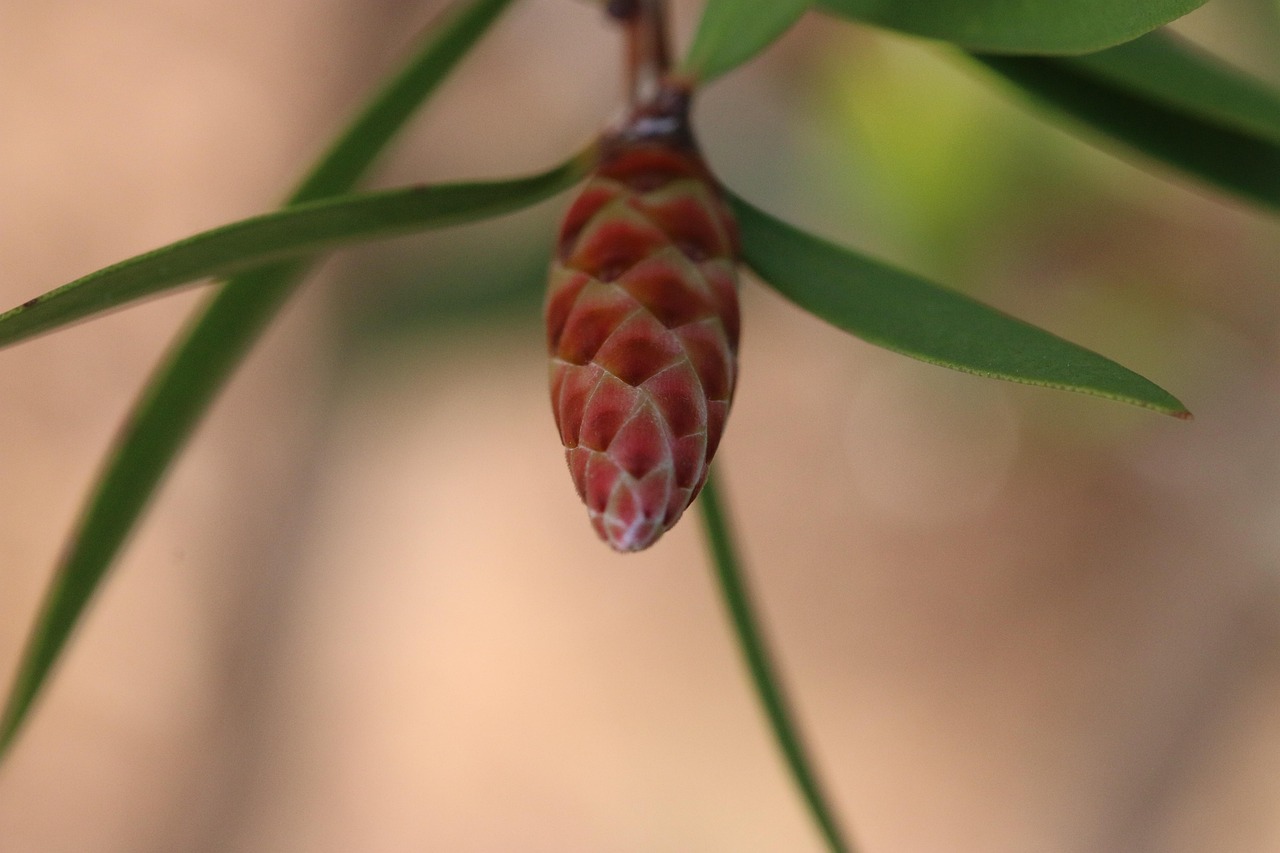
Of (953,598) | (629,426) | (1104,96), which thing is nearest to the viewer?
(629,426)

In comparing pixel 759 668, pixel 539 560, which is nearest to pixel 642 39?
pixel 759 668

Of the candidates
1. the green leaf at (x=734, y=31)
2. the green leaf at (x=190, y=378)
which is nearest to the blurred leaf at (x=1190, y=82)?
the green leaf at (x=734, y=31)

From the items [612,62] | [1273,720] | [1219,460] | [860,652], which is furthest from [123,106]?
[1273,720]

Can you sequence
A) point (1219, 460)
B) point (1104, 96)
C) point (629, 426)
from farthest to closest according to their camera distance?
point (1219, 460) < point (1104, 96) < point (629, 426)

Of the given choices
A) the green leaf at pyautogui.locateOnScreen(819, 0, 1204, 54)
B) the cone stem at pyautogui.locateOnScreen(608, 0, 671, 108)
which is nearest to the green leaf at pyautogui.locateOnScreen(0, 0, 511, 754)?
the cone stem at pyautogui.locateOnScreen(608, 0, 671, 108)

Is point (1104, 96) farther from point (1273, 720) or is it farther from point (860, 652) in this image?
point (1273, 720)

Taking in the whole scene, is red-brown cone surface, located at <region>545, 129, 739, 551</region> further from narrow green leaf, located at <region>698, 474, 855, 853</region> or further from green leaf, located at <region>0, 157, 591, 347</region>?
narrow green leaf, located at <region>698, 474, 855, 853</region>

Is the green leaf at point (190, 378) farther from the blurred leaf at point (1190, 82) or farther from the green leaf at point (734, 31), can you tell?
the blurred leaf at point (1190, 82)
